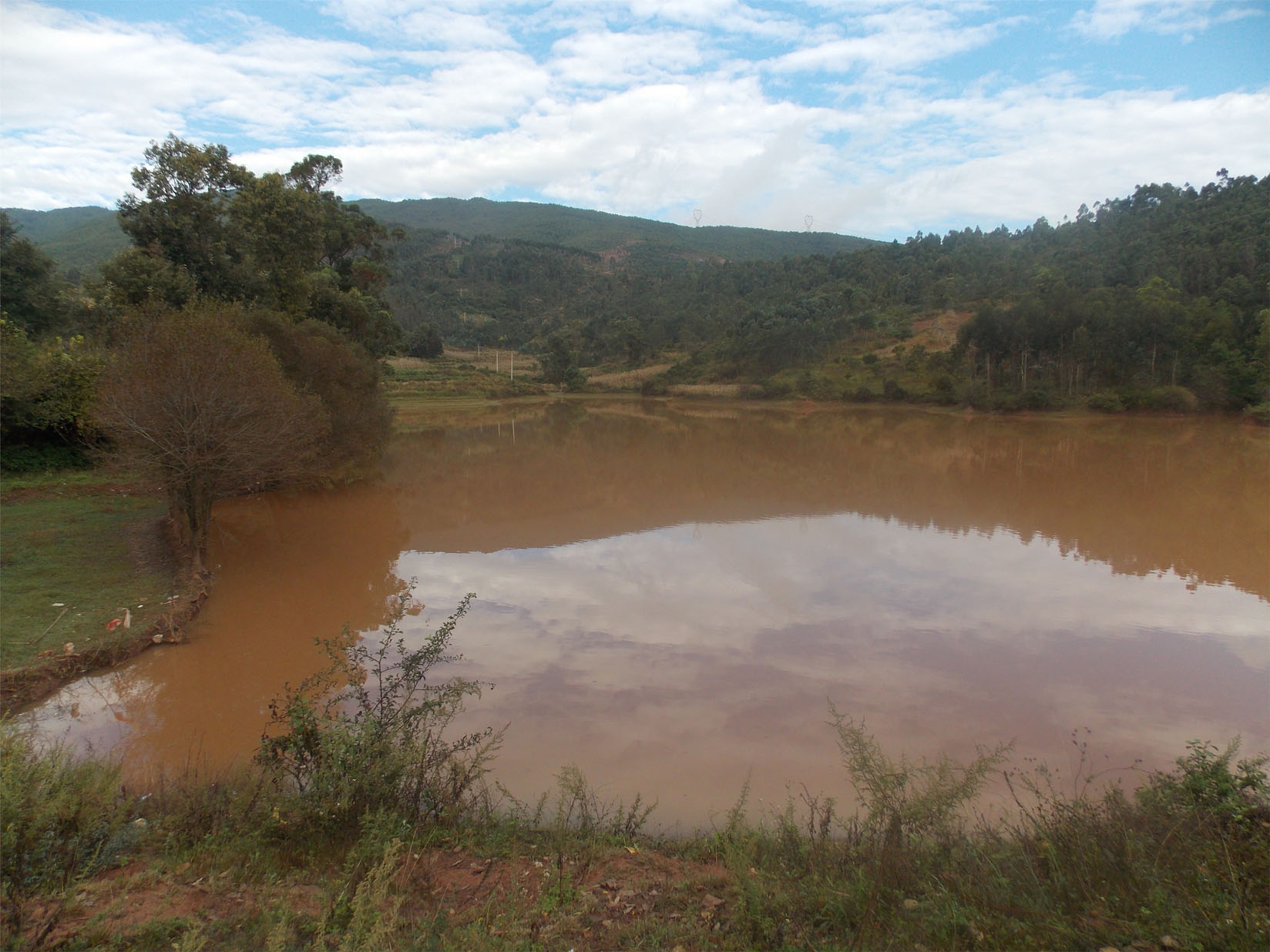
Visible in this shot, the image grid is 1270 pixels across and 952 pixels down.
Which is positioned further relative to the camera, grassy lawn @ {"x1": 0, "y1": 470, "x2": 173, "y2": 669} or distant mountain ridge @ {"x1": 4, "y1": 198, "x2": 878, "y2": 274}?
distant mountain ridge @ {"x1": 4, "y1": 198, "x2": 878, "y2": 274}

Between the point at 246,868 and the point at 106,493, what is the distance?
1376 centimetres

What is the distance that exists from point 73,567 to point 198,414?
268cm

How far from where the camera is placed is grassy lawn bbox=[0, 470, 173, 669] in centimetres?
764

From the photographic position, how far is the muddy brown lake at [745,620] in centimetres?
639

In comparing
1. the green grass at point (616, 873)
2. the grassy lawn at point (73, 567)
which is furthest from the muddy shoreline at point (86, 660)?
the green grass at point (616, 873)

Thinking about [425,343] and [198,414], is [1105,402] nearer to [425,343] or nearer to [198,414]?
[198,414]

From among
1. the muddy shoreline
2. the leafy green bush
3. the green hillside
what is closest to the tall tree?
the muddy shoreline

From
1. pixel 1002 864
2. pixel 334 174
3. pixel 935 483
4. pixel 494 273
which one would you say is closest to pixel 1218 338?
pixel 935 483

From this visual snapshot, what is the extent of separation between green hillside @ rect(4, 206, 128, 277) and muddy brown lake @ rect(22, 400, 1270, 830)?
23035 millimetres

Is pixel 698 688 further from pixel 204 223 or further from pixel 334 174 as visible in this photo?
pixel 334 174

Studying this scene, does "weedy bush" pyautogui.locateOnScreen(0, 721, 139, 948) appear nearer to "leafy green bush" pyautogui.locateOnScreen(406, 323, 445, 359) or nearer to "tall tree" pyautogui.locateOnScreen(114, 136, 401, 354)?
"tall tree" pyautogui.locateOnScreen(114, 136, 401, 354)

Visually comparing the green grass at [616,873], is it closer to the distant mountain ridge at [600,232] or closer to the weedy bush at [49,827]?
the weedy bush at [49,827]

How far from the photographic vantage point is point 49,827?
3.78m

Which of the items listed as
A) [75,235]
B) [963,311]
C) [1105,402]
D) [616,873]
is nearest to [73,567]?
[616,873]
